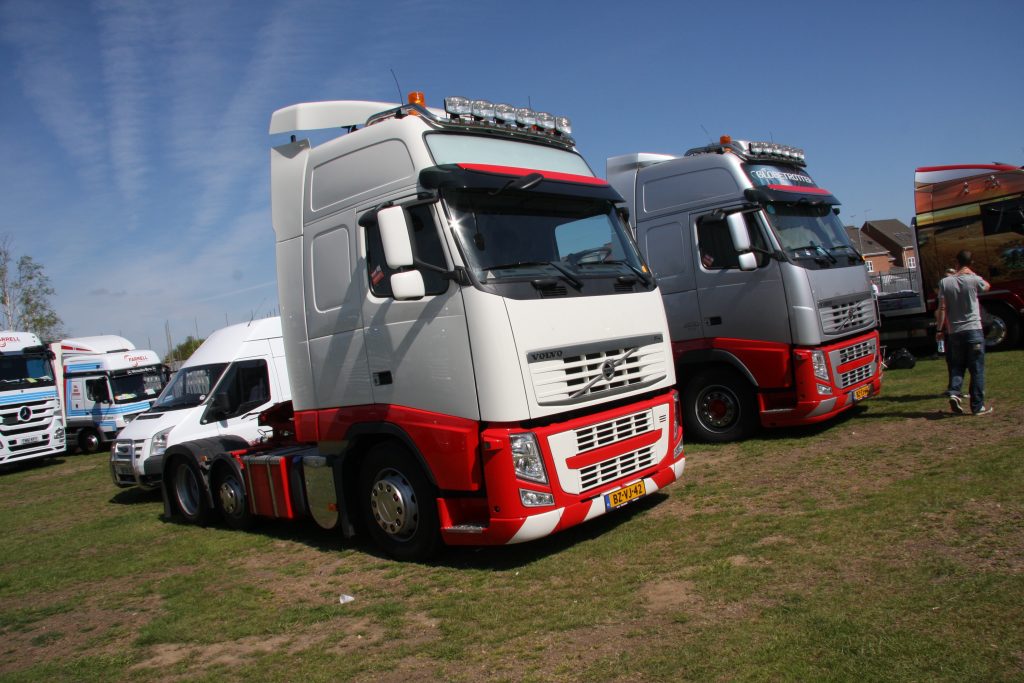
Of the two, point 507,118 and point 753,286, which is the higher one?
point 507,118

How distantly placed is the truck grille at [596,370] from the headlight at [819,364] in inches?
112

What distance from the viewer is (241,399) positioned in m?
11.4

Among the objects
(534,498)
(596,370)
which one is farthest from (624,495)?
(596,370)

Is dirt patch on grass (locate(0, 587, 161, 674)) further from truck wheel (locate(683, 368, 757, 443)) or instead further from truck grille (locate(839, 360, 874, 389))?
truck grille (locate(839, 360, 874, 389))

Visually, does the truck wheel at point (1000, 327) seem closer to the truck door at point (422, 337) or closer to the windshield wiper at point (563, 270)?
the windshield wiper at point (563, 270)

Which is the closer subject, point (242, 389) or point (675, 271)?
point (675, 271)

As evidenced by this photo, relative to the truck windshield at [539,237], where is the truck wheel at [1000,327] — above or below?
below

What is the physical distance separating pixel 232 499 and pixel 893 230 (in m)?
63.0

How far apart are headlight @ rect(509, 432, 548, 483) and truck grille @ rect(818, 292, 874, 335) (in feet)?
15.7

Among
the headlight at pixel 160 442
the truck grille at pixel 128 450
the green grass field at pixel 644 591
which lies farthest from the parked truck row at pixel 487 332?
the truck grille at pixel 128 450

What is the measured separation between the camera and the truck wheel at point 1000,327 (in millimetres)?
15136

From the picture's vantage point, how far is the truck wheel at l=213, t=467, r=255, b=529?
853 centimetres

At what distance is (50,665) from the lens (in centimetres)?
532

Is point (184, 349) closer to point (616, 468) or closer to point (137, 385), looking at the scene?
point (137, 385)
